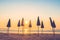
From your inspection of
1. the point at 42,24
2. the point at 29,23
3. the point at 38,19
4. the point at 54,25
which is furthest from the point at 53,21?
the point at 29,23

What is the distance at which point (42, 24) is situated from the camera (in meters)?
20.1

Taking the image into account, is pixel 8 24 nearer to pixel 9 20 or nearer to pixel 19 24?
pixel 9 20

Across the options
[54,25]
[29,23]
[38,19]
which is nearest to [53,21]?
[54,25]

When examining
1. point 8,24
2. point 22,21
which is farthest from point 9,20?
point 22,21

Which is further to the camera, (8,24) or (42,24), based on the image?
(42,24)

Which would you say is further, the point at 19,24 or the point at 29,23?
the point at 29,23

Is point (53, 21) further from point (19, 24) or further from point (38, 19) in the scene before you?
point (19, 24)

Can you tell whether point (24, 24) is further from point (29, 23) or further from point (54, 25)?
point (54, 25)

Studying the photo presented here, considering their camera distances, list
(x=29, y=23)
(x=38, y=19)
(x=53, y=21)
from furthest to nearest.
A: (x=29, y=23), (x=38, y=19), (x=53, y=21)

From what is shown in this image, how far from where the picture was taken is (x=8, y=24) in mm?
17578

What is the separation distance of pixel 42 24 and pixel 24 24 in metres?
2.06

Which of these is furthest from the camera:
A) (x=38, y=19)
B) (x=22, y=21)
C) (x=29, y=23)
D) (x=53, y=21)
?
(x=29, y=23)

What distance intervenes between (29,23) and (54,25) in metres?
4.93

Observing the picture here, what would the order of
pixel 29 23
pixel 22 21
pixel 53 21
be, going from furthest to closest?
pixel 29 23 < pixel 22 21 < pixel 53 21
